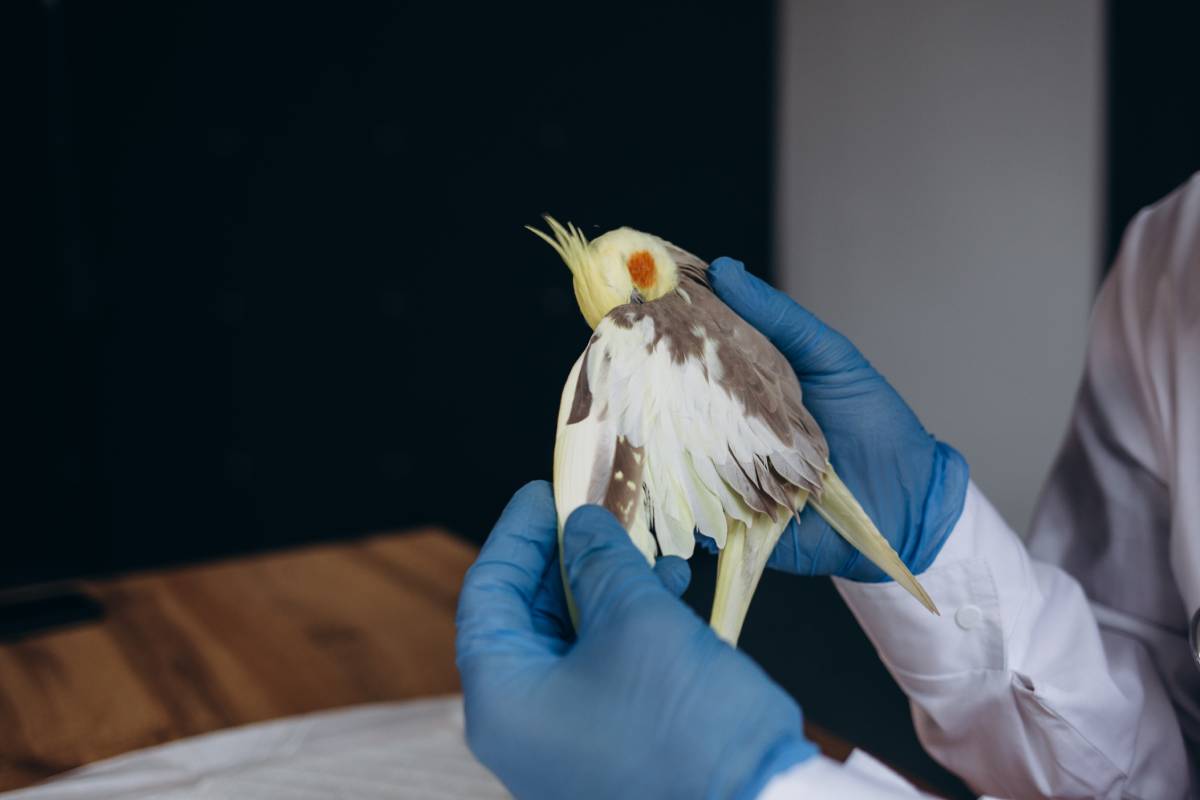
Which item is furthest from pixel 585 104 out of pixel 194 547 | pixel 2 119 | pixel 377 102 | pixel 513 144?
pixel 194 547

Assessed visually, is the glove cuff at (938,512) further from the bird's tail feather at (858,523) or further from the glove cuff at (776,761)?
the glove cuff at (776,761)

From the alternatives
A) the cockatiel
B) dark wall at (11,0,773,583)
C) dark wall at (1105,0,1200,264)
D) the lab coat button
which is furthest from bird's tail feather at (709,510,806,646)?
dark wall at (11,0,773,583)

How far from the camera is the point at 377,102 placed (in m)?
2.03

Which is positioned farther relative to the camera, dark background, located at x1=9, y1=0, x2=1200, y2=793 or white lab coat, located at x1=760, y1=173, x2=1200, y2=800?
dark background, located at x1=9, y1=0, x2=1200, y2=793

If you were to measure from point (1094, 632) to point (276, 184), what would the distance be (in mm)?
1798

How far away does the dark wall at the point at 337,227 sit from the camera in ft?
6.02

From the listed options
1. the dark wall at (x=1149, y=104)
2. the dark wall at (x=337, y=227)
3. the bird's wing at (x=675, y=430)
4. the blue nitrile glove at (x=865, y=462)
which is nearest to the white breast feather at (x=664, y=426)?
the bird's wing at (x=675, y=430)

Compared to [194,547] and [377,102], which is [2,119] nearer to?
[377,102]

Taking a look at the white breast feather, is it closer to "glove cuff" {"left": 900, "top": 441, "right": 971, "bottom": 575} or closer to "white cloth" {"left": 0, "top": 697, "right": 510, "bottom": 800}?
"glove cuff" {"left": 900, "top": 441, "right": 971, "bottom": 575}

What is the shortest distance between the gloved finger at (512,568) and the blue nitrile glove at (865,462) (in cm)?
17

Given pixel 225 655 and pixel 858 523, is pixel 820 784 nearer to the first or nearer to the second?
pixel 858 523

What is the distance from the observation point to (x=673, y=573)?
0.47m

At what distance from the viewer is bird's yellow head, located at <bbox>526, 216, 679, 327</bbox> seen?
0.46 meters

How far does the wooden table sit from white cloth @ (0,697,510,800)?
75mm
